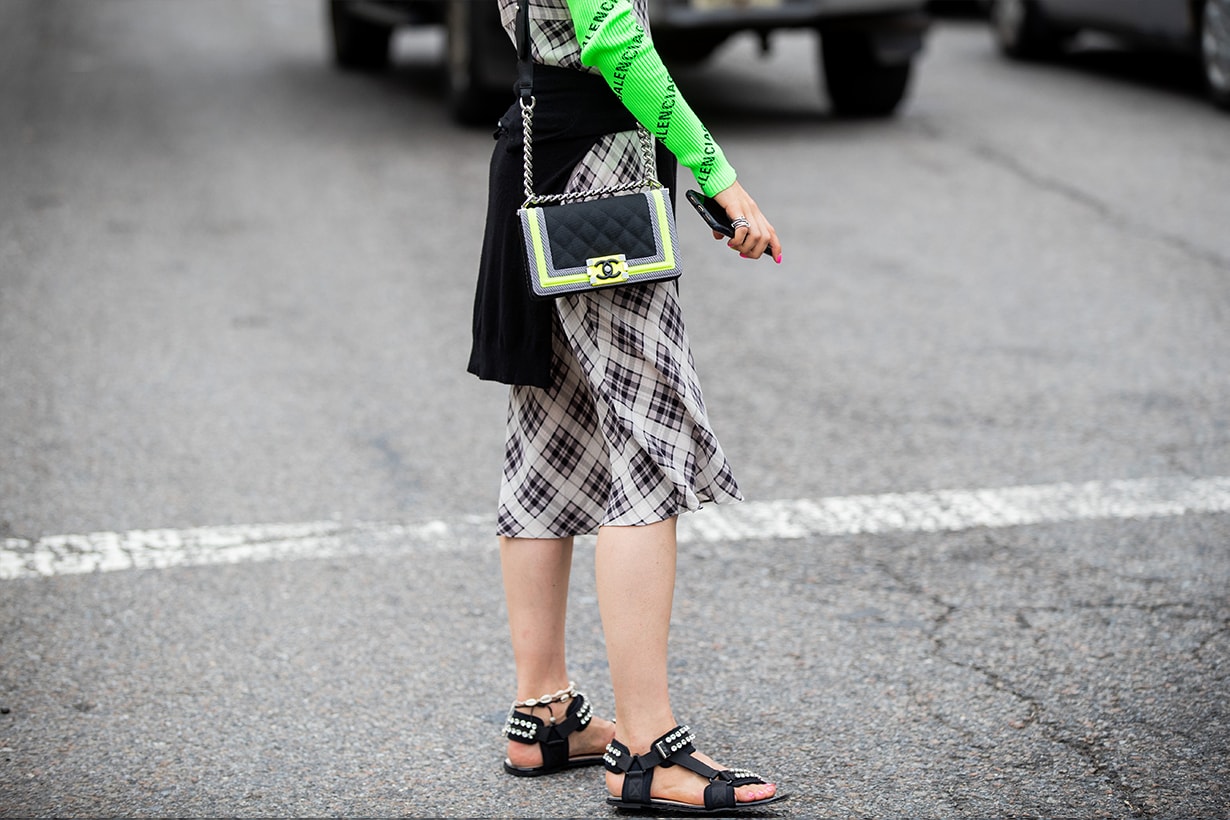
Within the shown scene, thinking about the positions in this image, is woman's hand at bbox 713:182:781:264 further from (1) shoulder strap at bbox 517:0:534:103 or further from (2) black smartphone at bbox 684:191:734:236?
(1) shoulder strap at bbox 517:0:534:103

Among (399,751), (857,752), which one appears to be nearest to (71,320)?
(399,751)

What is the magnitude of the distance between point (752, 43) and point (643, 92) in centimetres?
1219

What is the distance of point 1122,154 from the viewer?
888 cm

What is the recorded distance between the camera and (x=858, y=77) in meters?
A: 10.1

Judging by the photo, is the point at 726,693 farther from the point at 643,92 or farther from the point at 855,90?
the point at 855,90

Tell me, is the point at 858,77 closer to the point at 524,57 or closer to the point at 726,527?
the point at 726,527

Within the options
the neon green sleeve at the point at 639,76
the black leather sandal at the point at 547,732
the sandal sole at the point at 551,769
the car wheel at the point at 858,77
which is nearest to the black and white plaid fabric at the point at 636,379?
the neon green sleeve at the point at 639,76

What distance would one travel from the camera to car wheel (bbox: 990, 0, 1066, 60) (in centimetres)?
1228

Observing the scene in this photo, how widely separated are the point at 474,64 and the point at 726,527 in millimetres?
5848

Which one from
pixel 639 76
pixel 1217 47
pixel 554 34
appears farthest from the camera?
pixel 1217 47

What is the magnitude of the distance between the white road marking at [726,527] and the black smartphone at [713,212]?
1565mm

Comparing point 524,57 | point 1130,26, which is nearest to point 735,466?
point 524,57

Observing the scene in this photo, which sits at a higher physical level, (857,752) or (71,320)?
(857,752)

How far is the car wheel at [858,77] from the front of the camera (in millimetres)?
10016
